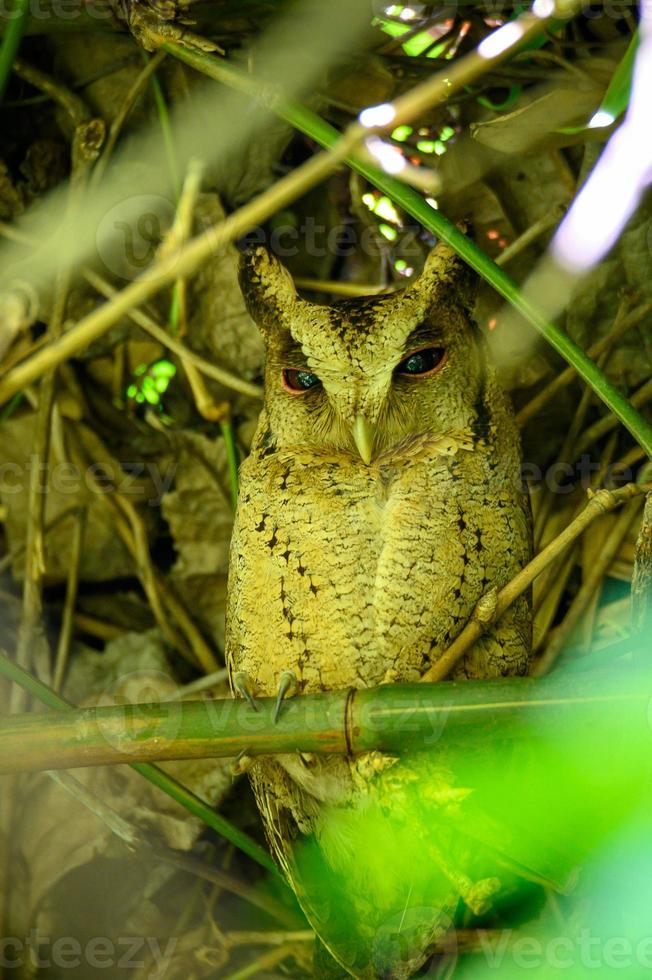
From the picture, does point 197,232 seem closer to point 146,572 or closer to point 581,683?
point 146,572

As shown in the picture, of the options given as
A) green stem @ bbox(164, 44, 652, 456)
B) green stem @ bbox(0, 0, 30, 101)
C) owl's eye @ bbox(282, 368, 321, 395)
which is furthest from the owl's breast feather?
green stem @ bbox(0, 0, 30, 101)

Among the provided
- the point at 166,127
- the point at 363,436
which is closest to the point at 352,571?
the point at 363,436

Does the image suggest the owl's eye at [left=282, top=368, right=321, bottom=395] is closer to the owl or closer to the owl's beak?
the owl

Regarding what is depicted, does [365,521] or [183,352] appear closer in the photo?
[365,521]

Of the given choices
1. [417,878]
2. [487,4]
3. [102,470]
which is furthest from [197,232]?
[417,878]

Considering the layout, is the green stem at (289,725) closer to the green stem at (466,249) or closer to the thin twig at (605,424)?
the green stem at (466,249)

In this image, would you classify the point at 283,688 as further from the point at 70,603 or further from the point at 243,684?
the point at 70,603

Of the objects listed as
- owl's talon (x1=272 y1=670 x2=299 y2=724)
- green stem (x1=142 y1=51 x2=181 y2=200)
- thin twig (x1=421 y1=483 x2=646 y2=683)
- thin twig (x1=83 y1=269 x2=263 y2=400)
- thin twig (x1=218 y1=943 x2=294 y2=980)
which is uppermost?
green stem (x1=142 y1=51 x2=181 y2=200)
